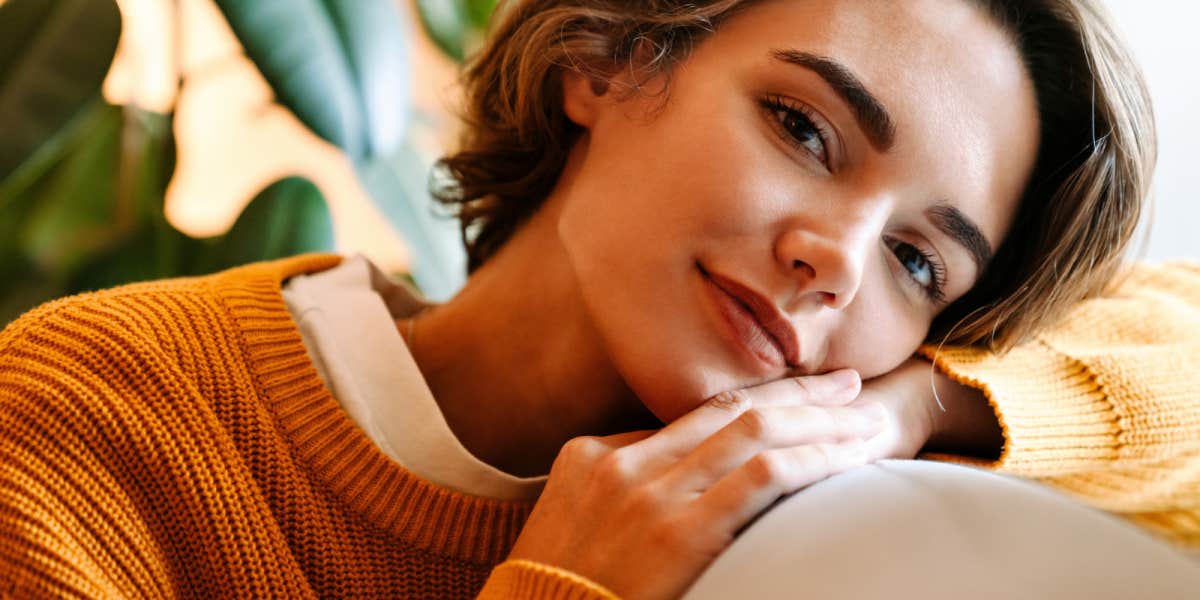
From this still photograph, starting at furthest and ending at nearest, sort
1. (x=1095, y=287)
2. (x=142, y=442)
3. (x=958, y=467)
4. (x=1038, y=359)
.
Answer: (x=1095, y=287), (x=1038, y=359), (x=142, y=442), (x=958, y=467)

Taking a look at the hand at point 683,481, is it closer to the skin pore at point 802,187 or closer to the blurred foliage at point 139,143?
the skin pore at point 802,187

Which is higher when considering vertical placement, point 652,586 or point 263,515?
point 652,586

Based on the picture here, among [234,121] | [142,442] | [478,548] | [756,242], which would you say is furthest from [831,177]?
[234,121]

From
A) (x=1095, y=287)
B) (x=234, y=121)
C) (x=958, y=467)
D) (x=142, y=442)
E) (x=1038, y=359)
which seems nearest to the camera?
(x=958, y=467)

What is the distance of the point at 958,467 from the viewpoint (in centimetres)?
51

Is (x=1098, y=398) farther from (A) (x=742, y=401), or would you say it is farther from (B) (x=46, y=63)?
(B) (x=46, y=63)

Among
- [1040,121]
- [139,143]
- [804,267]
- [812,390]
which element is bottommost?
[139,143]

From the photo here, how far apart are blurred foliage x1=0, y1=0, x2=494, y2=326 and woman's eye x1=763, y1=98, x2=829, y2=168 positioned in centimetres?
64

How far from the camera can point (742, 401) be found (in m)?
0.71

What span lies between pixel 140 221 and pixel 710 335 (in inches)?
29.7

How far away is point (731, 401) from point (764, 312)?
76 millimetres

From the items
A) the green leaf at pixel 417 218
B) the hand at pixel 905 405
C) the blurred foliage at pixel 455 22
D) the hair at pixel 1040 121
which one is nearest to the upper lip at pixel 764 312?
the hand at pixel 905 405

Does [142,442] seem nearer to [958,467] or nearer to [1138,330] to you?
[958,467]

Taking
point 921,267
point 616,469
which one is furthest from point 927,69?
point 616,469
